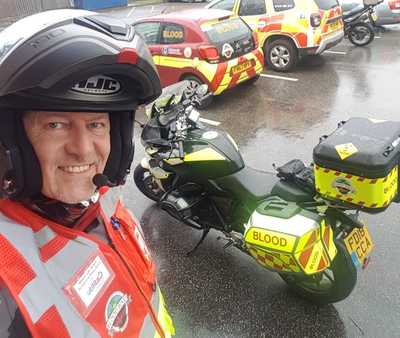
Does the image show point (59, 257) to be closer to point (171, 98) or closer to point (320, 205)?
point (320, 205)

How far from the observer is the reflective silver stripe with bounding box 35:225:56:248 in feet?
3.49

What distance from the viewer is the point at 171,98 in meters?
3.59

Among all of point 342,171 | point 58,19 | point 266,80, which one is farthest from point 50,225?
point 266,80

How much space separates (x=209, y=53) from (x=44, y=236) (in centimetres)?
573

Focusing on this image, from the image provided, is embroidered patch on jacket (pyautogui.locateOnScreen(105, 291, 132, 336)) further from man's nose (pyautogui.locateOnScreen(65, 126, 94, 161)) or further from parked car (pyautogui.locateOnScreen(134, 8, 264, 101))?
parked car (pyautogui.locateOnScreen(134, 8, 264, 101))

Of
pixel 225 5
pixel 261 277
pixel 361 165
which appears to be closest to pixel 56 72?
pixel 361 165

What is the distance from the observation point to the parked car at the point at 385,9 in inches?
403

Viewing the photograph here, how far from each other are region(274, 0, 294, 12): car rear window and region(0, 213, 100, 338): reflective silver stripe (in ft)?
25.9

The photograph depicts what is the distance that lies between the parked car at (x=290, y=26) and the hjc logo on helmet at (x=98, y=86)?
7343 mm

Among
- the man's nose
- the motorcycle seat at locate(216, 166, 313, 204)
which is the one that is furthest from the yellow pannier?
the man's nose

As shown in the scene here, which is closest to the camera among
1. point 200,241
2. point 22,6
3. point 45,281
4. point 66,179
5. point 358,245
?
point 45,281

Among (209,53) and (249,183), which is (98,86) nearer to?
(249,183)

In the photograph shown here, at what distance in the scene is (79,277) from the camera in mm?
1102

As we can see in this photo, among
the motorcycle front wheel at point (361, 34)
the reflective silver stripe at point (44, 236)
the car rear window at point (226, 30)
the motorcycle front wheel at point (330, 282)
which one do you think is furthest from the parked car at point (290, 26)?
the reflective silver stripe at point (44, 236)
